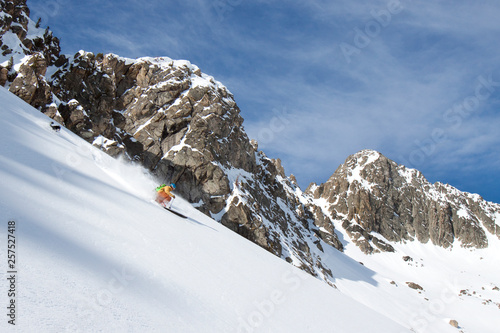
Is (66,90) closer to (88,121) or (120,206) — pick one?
(88,121)

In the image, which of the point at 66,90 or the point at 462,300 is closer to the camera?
the point at 66,90

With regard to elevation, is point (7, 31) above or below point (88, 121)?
above

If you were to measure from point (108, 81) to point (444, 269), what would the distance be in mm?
138522

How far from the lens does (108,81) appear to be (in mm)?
58188

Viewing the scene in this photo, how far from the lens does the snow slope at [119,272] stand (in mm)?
4133

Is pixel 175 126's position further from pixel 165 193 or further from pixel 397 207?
pixel 397 207

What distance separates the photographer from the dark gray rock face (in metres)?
151

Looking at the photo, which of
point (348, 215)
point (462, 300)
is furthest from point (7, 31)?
point (348, 215)

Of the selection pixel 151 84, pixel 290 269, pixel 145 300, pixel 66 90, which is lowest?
pixel 145 300

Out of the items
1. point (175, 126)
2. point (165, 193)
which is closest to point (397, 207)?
point (175, 126)

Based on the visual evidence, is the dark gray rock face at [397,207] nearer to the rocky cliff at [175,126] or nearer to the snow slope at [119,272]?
the rocky cliff at [175,126]

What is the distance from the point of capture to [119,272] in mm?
5449

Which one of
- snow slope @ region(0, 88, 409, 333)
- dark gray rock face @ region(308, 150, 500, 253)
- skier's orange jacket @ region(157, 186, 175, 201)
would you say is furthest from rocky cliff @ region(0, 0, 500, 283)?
snow slope @ region(0, 88, 409, 333)

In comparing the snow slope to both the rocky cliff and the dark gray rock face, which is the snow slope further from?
the dark gray rock face
